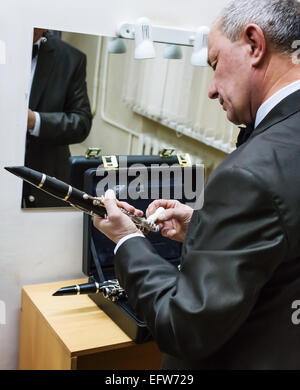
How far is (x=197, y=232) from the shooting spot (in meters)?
0.91

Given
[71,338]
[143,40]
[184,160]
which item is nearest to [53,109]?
[143,40]

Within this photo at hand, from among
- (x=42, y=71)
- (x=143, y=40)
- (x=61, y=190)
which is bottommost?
(x=61, y=190)

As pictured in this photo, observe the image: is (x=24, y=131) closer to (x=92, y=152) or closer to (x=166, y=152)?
(x=92, y=152)

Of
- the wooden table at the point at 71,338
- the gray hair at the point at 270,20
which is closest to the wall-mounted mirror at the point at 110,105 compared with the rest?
the wooden table at the point at 71,338

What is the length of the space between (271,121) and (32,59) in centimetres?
87

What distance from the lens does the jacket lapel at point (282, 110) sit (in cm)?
91

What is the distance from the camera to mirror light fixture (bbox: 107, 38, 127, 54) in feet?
5.34

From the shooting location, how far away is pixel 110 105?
1703mm

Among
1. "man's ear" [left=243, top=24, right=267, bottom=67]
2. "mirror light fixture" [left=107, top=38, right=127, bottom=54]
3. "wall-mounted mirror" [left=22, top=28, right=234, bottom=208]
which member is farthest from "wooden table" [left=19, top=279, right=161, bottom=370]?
"man's ear" [left=243, top=24, right=267, bottom=67]

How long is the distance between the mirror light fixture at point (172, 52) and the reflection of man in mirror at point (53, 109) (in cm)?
29

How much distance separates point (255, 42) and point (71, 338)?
93 cm
